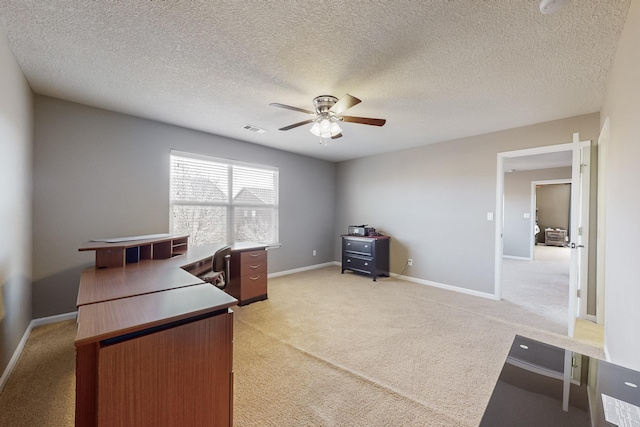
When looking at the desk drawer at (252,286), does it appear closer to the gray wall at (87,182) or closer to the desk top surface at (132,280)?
the desk top surface at (132,280)

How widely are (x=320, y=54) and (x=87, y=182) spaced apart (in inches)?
120

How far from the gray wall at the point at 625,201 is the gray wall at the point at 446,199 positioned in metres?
1.58

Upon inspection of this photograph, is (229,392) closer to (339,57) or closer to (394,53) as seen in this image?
(339,57)

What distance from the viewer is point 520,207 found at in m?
7.52

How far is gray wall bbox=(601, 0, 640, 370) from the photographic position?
1434 mm

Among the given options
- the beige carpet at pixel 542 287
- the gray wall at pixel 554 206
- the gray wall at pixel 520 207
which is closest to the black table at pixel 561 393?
the beige carpet at pixel 542 287

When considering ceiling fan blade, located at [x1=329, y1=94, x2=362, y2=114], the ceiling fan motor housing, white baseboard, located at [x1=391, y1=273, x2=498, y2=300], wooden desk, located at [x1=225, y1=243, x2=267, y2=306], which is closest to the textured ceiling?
the ceiling fan motor housing

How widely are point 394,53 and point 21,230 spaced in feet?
11.8

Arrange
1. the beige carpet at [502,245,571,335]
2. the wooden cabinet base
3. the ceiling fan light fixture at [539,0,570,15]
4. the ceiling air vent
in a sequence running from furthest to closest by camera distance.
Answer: the ceiling air vent < the beige carpet at [502,245,571,335] < the ceiling fan light fixture at [539,0,570,15] < the wooden cabinet base

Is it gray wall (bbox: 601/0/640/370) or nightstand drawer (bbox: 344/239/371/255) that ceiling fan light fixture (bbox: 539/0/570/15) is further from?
nightstand drawer (bbox: 344/239/371/255)

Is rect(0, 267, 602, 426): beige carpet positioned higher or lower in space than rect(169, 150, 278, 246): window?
lower

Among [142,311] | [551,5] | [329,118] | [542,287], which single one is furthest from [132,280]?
[542,287]

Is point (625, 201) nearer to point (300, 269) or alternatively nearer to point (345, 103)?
point (345, 103)

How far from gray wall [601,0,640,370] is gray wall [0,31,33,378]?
13.2 ft
